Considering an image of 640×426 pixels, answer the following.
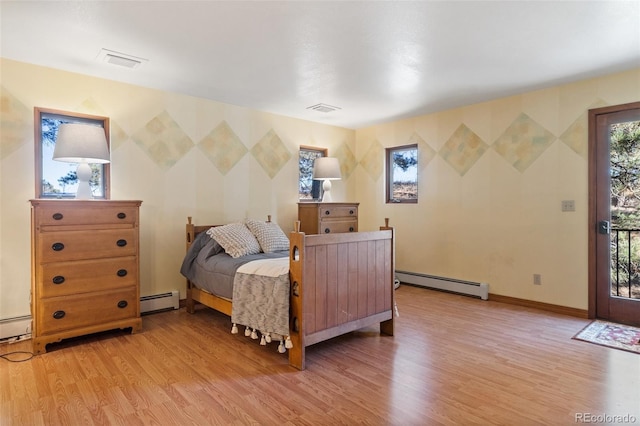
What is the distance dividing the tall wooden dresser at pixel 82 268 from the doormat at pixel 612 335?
4.00 meters

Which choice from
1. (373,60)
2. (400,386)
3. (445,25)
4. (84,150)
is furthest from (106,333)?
(445,25)

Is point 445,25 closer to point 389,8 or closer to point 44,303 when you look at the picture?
point 389,8

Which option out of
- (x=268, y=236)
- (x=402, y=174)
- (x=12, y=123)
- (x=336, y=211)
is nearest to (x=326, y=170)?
(x=336, y=211)

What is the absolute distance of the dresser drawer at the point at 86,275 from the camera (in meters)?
2.83

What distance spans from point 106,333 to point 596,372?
3906 millimetres

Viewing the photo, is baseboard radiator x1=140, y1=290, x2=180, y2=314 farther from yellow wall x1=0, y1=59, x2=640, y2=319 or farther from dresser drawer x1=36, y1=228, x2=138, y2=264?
dresser drawer x1=36, y1=228, x2=138, y2=264

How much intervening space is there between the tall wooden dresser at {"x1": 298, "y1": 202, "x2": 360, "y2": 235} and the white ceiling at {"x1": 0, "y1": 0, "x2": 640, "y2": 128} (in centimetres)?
150

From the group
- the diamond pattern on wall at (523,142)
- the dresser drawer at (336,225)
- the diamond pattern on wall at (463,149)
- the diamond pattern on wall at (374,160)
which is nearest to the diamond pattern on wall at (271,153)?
the dresser drawer at (336,225)

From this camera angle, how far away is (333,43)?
283 centimetres

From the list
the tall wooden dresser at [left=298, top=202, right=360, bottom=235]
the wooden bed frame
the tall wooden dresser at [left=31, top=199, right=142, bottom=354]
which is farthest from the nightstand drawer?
the tall wooden dresser at [left=298, top=202, right=360, bottom=235]

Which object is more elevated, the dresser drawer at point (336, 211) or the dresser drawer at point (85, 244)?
the dresser drawer at point (336, 211)

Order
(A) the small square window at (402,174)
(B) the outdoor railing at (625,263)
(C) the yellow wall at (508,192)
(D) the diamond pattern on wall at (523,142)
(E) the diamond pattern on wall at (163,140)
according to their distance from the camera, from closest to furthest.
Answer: (B) the outdoor railing at (625,263) → (C) the yellow wall at (508,192) → (E) the diamond pattern on wall at (163,140) → (D) the diamond pattern on wall at (523,142) → (A) the small square window at (402,174)

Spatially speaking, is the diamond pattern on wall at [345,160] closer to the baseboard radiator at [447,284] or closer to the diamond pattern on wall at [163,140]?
the baseboard radiator at [447,284]

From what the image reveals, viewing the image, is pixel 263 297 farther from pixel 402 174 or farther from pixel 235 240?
pixel 402 174
